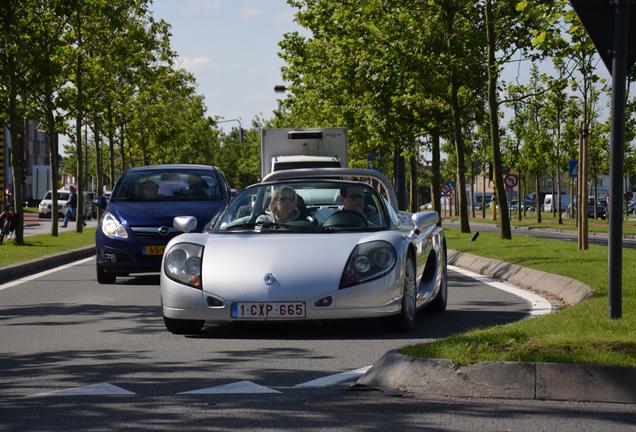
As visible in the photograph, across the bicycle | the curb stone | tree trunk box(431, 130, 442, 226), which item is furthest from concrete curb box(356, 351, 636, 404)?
tree trunk box(431, 130, 442, 226)

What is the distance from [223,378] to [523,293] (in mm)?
7574

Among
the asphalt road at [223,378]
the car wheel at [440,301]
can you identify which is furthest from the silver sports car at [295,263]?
the car wheel at [440,301]

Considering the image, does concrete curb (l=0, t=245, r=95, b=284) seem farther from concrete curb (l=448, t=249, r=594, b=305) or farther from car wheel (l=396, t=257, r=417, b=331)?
car wheel (l=396, t=257, r=417, b=331)

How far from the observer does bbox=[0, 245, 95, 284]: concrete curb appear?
19256 mm

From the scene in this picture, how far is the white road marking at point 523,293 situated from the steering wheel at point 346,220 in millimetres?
1956

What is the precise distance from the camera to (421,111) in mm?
35781

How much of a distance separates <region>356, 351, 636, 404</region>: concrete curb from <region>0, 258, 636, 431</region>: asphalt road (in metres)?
0.15

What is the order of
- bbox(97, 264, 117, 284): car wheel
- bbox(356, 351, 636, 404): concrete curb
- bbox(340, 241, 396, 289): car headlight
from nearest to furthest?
bbox(356, 351, 636, 404): concrete curb
bbox(340, 241, 396, 289): car headlight
bbox(97, 264, 117, 284): car wheel

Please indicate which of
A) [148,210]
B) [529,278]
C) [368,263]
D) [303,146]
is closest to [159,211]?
[148,210]

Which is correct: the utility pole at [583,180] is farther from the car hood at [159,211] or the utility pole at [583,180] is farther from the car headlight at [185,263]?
the car headlight at [185,263]

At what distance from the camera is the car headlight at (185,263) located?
1019cm

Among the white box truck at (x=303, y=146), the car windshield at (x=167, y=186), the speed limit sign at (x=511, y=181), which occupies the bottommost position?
the car windshield at (x=167, y=186)

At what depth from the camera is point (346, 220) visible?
10.9 m

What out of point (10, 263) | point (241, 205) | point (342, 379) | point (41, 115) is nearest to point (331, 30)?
point (41, 115)
